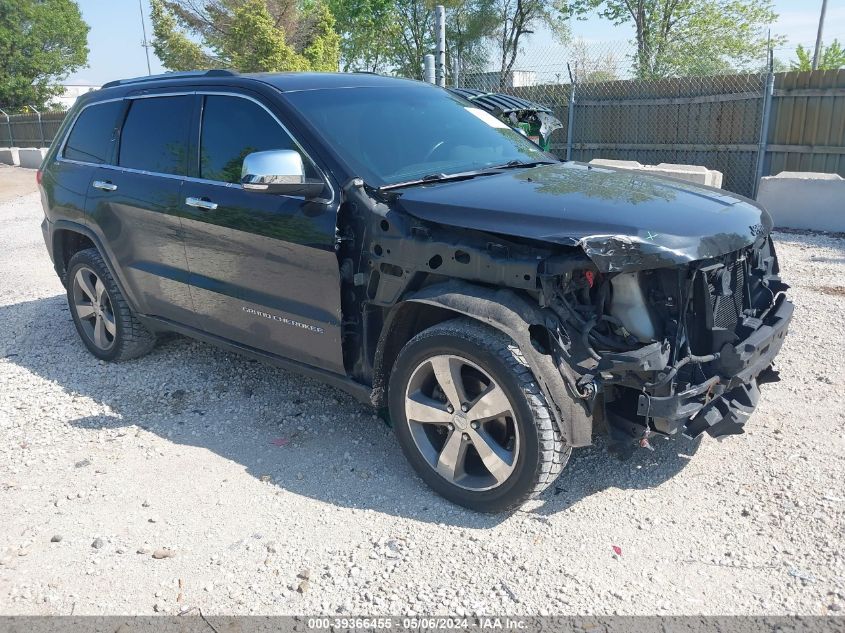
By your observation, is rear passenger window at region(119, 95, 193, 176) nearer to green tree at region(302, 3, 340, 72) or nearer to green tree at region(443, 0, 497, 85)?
green tree at region(302, 3, 340, 72)

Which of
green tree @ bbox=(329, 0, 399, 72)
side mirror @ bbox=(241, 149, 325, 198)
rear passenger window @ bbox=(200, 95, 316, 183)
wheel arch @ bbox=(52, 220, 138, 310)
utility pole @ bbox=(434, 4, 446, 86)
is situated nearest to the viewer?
side mirror @ bbox=(241, 149, 325, 198)

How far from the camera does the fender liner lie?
9.78ft

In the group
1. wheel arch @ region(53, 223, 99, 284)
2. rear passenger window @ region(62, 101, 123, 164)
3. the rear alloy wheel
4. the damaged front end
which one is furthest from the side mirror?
wheel arch @ region(53, 223, 99, 284)

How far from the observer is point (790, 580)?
283 centimetres

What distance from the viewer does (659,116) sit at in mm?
12773

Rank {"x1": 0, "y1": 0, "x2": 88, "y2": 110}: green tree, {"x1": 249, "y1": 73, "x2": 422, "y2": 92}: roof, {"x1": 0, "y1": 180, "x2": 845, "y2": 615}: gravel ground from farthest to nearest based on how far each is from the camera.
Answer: {"x1": 0, "y1": 0, "x2": 88, "y2": 110}: green tree
{"x1": 249, "y1": 73, "x2": 422, "y2": 92}: roof
{"x1": 0, "y1": 180, "x2": 845, "y2": 615}: gravel ground

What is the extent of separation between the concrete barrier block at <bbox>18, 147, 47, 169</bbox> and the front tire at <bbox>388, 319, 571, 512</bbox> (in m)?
26.8

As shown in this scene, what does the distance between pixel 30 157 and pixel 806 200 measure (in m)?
26.4

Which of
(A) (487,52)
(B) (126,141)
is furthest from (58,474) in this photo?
(A) (487,52)

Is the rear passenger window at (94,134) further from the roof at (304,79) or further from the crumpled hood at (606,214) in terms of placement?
the crumpled hood at (606,214)

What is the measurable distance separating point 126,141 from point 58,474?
7.52 ft

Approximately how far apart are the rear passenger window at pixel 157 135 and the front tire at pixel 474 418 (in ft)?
6.85

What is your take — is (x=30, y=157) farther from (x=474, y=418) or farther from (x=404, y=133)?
(x=474, y=418)

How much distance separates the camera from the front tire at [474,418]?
9.98 ft
